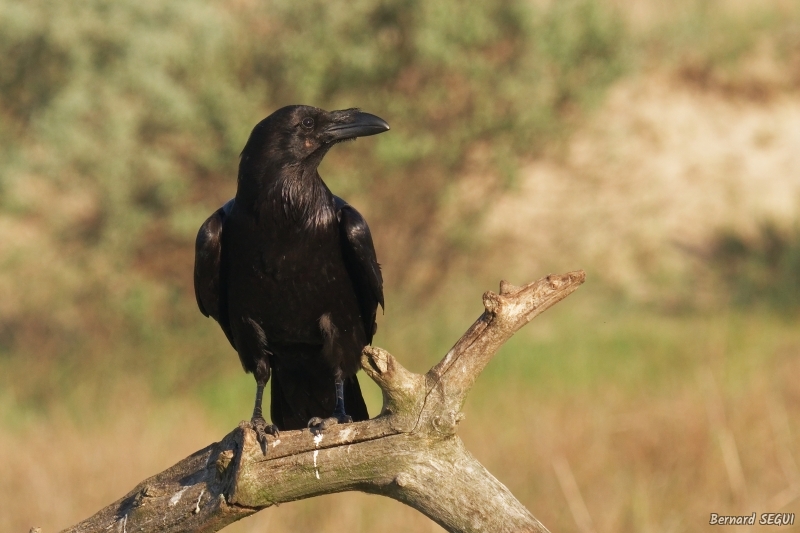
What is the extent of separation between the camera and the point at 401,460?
3643 mm

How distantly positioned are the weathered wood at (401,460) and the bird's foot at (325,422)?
0.16ft

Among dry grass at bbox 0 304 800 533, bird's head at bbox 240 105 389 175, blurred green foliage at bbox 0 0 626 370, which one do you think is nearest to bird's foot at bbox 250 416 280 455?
bird's head at bbox 240 105 389 175

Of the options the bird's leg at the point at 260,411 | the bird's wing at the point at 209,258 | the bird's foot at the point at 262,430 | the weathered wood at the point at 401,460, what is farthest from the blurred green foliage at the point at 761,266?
the weathered wood at the point at 401,460

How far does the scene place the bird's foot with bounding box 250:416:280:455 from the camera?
12.8 feet

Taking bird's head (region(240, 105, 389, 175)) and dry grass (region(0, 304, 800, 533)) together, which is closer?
bird's head (region(240, 105, 389, 175))

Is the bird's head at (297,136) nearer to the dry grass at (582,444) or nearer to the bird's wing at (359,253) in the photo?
the bird's wing at (359,253)

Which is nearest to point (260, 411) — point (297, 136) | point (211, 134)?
point (297, 136)

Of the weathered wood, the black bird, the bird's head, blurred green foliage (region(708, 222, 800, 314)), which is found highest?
blurred green foliage (region(708, 222, 800, 314))

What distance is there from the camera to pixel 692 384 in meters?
11.0

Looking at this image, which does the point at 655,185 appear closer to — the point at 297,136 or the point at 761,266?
the point at 761,266

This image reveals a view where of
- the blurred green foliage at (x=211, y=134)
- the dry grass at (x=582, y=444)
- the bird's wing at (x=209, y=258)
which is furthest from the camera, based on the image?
the blurred green foliage at (x=211, y=134)

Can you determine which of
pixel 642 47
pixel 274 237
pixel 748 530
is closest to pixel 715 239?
pixel 642 47

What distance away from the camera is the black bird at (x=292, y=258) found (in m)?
5.07

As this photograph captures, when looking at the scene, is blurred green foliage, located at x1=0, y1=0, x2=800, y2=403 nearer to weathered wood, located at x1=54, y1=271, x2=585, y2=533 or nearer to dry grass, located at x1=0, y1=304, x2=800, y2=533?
dry grass, located at x1=0, y1=304, x2=800, y2=533
